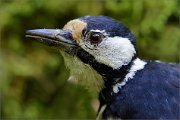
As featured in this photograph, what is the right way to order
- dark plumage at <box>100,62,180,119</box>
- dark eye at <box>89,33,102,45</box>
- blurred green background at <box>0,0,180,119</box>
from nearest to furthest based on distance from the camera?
dark plumage at <box>100,62,180,119</box>
dark eye at <box>89,33,102,45</box>
blurred green background at <box>0,0,180,119</box>

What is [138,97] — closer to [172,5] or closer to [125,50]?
[125,50]

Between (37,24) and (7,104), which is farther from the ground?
(37,24)

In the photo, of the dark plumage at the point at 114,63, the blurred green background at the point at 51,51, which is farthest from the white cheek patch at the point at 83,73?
the blurred green background at the point at 51,51

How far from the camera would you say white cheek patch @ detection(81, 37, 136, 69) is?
2.06 meters

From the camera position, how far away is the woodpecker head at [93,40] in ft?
6.73

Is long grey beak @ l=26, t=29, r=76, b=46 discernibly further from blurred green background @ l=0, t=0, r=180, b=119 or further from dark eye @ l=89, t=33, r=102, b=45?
blurred green background @ l=0, t=0, r=180, b=119

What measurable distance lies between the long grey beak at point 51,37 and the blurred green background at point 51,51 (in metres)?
0.86

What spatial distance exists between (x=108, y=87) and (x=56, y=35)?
0.90 ft

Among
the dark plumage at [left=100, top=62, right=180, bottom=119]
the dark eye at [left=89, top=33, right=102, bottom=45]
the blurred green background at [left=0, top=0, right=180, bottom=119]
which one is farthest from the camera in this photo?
the blurred green background at [left=0, top=0, right=180, bottom=119]

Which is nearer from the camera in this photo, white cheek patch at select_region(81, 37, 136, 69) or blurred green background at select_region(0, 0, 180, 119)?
white cheek patch at select_region(81, 37, 136, 69)

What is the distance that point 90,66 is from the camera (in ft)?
6.81

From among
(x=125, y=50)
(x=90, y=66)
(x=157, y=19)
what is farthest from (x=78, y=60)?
(x=157, y=19)

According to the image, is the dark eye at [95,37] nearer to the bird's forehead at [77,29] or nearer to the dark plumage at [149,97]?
the bird's forehead at [77,29]

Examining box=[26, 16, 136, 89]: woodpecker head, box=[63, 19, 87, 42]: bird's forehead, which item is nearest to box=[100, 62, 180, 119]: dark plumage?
box=[26, 16, 136, 89]: woodpecker head
